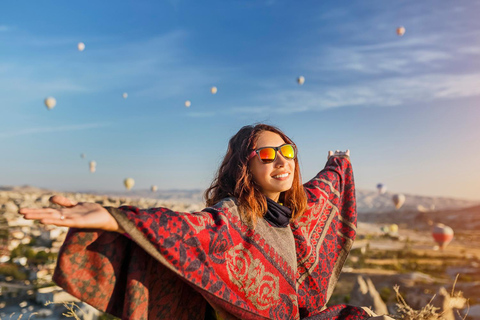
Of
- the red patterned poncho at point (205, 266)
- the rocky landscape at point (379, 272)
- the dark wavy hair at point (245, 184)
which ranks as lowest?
the rocky landscape at point (379, 272)

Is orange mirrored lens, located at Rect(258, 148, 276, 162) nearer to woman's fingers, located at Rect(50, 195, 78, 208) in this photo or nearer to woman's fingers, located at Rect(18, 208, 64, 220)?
woman's fingers, located at Rect(50, 195, 78, 208)

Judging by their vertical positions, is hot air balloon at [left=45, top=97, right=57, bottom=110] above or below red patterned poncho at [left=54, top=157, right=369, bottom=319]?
above

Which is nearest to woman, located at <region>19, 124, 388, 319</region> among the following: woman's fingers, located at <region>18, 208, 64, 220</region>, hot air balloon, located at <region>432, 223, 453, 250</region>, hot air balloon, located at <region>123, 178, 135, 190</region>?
woman's fingers, located at <region>18, 208, 64, 220</region>

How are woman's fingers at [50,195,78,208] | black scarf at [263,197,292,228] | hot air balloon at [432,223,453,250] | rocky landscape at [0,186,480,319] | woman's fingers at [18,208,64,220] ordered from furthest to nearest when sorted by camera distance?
A: hot air balloon at [432,223,453,250], rocky landscape at [0,186,480,319], black scarf at [263,197,292,228], woman's fingers at [50,195,78,208], woman's fingers at [18,208,64,220]

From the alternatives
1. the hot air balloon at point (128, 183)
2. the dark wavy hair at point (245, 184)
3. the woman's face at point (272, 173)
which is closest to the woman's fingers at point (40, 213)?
the dark wavy hair at point (245, 184)

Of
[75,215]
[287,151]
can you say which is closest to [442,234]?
[287,151]

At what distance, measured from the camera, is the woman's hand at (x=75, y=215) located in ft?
6.81

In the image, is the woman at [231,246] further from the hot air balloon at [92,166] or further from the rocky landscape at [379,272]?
the hot air balloon at [92,166]

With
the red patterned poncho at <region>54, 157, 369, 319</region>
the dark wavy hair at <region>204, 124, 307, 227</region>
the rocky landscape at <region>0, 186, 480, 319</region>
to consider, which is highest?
the dark wavy hair at <region>204, 124, 307, 227</region>

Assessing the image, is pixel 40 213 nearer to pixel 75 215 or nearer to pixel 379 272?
pixel 75 215

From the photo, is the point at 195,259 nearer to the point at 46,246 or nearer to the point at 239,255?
the point at 239,255

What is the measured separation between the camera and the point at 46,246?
3769 cm

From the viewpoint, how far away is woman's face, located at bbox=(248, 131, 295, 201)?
11.6ft

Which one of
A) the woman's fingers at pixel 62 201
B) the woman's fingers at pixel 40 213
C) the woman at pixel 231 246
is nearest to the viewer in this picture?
the woman's fingers at pixel 40 213
